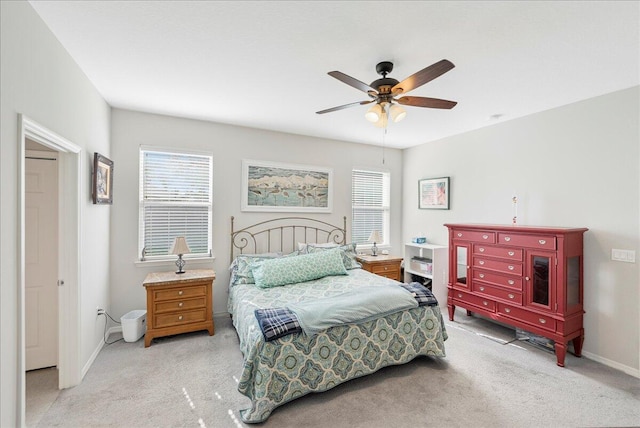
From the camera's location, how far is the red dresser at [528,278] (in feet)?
9.33

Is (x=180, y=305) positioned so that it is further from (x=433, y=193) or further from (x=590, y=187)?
(x=590, y=187)

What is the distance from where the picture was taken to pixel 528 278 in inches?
122

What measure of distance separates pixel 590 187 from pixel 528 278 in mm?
1145

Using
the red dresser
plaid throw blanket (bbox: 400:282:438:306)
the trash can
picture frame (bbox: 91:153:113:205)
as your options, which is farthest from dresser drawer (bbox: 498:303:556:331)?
picture frame (bbox: 91:153:113:205)

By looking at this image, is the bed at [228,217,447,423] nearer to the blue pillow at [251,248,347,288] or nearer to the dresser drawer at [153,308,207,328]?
the blue pillow at [251,248,347,288]

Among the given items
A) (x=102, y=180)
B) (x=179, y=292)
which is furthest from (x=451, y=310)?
(x=102, y=180)

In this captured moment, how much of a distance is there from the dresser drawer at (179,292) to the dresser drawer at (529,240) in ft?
11.6

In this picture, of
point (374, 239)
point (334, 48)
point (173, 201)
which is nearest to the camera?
point (334, 48)

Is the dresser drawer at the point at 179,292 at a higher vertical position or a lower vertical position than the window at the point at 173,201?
lower

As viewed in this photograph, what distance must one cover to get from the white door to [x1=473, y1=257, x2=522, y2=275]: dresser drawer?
4.54 metres

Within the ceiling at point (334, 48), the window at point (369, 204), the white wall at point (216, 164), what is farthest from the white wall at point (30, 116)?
the window at point (369, 204)

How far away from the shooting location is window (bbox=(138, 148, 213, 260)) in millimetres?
3637

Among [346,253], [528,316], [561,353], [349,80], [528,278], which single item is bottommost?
[561,353]

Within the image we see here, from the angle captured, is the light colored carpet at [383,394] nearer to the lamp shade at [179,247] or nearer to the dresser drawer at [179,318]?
the dresser drawer at [179,318]
